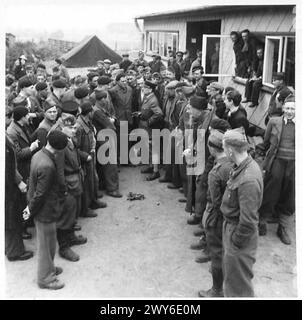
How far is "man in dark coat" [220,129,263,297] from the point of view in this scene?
3412 mm

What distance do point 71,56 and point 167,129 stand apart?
8884 mm

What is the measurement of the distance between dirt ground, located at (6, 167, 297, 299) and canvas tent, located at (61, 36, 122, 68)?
9988mm

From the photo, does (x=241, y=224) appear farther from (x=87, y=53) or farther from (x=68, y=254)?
(x=87, y=53)

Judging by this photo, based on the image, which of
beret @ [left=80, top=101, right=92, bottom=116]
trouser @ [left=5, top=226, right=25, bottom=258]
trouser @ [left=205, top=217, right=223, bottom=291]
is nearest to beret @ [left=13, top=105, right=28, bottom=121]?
beret @ [left=80, top=101, right=92, bottom=116]

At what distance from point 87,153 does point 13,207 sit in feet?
4.47

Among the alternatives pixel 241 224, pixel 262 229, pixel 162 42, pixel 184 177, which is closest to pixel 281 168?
pixel 262 229

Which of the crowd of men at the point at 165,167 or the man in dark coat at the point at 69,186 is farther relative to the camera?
the man in dark coat at the point at 69,186

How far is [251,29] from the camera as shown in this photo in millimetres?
8570

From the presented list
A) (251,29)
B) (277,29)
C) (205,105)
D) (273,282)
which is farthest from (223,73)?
(273,282)

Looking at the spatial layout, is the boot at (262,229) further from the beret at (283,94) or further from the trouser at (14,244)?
the trouser at (14,244)

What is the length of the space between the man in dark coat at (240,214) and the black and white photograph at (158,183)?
0.03 ft

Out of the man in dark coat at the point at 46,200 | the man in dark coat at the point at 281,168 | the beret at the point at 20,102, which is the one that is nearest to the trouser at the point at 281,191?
the man in dark coat at the point at 281,168

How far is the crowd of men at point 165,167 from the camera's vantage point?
3.67 metres

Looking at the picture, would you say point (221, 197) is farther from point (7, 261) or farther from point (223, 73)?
point (223, 73)
